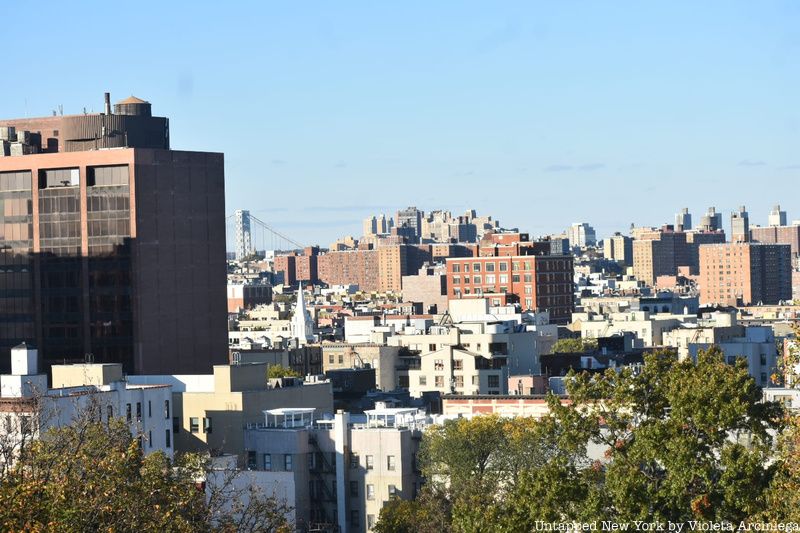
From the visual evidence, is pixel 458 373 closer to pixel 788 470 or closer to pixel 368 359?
pixel 368 359

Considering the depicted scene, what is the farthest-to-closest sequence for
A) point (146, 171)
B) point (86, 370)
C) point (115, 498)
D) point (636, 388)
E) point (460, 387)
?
1. point (460, 387)
2. point (146, 171)
3. point (86, 370)
4. point (636, 388)
5. point (115, 498)

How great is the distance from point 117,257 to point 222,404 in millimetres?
42672

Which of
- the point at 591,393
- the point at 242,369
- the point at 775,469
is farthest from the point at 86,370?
the point at 775,469

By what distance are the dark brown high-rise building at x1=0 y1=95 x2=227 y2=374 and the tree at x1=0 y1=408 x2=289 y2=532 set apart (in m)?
81.7

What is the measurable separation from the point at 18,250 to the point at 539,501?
102030 millimetres

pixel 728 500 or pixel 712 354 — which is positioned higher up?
pixel 712 354

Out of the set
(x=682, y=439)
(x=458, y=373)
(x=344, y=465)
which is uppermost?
(x=682, y=439)

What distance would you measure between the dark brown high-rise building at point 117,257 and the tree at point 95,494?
268 feet

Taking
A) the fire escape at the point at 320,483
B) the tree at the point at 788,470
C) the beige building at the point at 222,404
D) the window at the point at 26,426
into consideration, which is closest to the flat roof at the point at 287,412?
the beige building at the point at 222,404

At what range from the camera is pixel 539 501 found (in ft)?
182

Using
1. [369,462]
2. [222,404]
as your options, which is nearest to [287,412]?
[222,404]

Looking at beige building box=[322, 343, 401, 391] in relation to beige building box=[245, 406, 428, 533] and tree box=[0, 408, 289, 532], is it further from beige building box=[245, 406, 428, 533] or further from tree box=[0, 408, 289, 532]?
tree box=[0, 408, 289, 532]

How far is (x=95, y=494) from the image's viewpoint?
175 ft

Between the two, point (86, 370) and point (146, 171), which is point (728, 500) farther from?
point (146, 171)
